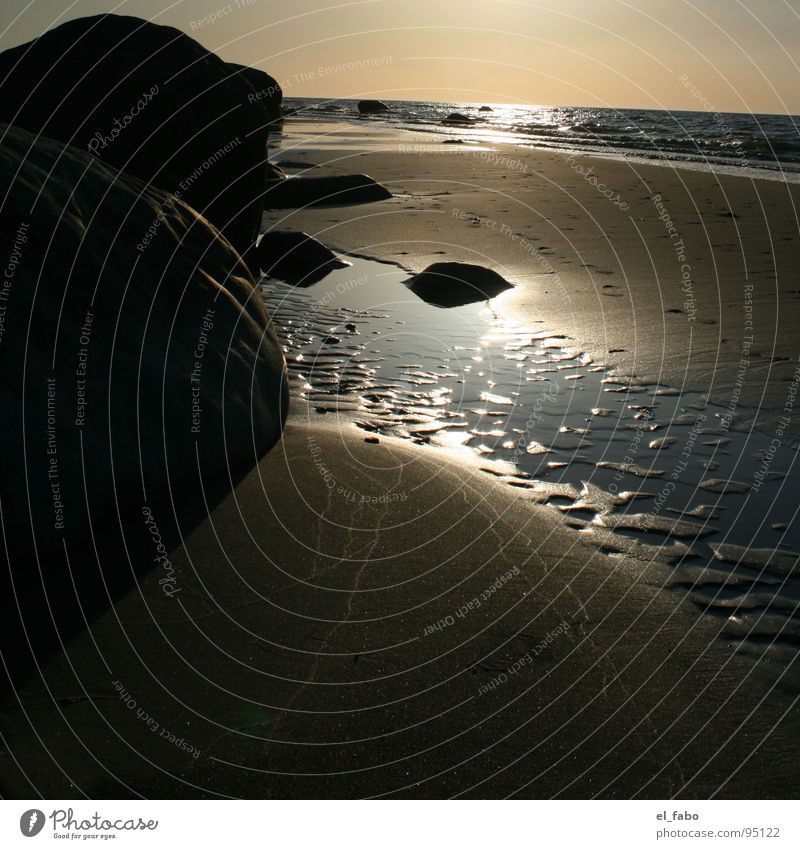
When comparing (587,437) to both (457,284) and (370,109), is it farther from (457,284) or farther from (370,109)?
(370,109)

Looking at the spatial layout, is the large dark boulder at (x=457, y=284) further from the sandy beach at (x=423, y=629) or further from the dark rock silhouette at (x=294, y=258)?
the sandy beach at (x=423, y=629)

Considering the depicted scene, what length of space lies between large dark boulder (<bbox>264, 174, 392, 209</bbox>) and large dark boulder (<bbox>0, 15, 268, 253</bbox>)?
19.2 ft

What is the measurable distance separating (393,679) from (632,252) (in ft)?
30.0

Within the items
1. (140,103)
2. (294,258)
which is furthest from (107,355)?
(294,258)

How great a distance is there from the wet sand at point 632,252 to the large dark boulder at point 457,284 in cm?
26

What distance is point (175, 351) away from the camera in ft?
14.1

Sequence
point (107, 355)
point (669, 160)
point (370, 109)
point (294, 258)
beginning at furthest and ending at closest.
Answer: point (370, 109) → point (669, 160) → point (294, 258) → point (107, 355)

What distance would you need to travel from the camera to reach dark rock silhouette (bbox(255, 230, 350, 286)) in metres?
9.93

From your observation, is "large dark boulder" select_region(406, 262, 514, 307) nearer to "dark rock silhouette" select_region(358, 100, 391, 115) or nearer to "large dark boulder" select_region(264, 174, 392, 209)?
"large dark boulder" select_region(264, 174, 392, 209)

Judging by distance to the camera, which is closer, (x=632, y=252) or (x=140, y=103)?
(x=140, y=103)

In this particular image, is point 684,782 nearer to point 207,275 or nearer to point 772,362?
point 207,275

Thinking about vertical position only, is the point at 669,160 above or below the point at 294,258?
above

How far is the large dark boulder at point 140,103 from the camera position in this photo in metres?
8.38

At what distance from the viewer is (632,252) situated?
36.2ft
